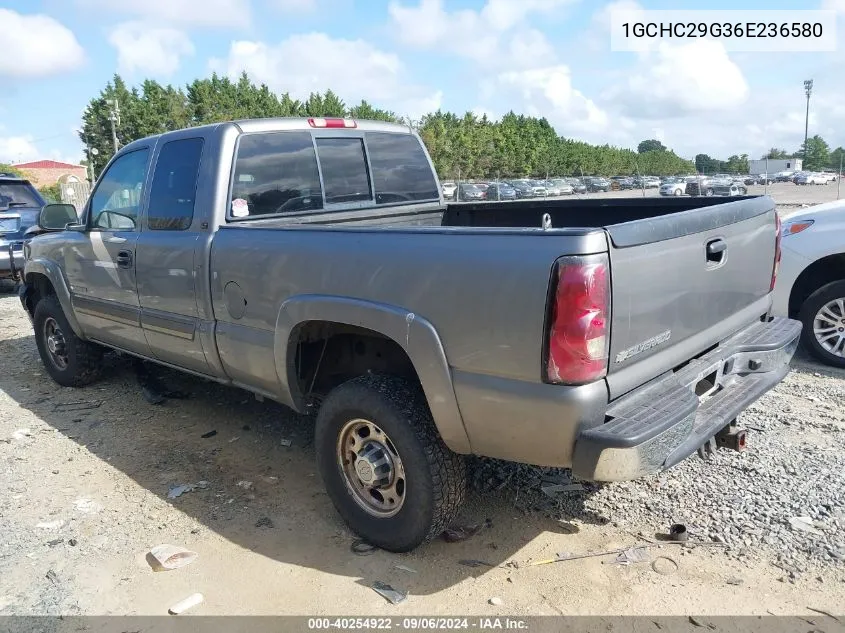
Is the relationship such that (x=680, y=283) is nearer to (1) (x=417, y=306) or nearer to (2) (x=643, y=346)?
(2) (x=643, y=346)

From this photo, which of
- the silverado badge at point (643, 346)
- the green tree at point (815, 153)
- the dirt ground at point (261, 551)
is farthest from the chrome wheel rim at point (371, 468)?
the green tree at point (815, 153)

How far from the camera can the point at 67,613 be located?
288cm

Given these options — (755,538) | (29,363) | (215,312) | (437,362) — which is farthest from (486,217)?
(29,363)

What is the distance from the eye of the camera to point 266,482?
4004 millimetres

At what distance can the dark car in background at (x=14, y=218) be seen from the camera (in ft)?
34.9

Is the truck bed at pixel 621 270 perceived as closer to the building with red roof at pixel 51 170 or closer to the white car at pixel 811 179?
the white car at pixel 811 179

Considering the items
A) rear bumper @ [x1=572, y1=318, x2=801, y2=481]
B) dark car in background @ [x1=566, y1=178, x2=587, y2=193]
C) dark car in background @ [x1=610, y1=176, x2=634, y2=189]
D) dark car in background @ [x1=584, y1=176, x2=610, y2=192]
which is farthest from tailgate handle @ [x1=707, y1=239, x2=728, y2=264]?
dark car in background @ [x1=610, y1=176, x2=634, y2=189]

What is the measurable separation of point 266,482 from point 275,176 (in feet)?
6.04

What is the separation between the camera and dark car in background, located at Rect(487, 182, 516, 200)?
3828 centimetres

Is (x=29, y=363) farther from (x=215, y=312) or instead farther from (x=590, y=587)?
(x=590, y=587)

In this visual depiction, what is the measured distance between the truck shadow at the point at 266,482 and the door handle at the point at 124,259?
1226 mm

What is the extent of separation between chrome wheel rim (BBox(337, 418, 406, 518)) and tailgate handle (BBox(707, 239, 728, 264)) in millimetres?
1639

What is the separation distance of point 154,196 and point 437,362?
2599 millimetres

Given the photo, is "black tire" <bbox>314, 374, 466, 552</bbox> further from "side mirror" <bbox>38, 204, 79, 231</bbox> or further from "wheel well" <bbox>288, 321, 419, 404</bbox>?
"side mirror" <bbox>38, 204, 79, 231</bbox>
